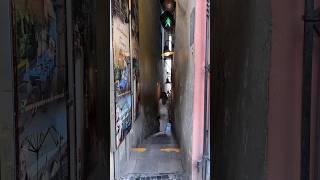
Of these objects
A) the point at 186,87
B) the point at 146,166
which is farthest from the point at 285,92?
the point at 146,166

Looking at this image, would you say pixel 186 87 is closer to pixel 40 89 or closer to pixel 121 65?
pixel 121 65

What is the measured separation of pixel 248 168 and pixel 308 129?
1.64ft

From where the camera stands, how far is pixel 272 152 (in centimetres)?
157

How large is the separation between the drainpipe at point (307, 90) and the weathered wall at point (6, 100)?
107cm

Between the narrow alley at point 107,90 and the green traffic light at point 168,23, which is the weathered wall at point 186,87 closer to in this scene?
the narrow alley at point 107,90

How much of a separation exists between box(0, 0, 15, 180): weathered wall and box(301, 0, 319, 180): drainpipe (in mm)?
1068

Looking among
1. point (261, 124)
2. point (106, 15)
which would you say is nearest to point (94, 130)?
point (106, 15)

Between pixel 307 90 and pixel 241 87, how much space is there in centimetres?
66

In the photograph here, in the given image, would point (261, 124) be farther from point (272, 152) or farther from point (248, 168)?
point (248, 168)

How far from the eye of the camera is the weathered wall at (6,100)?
1.38 metres

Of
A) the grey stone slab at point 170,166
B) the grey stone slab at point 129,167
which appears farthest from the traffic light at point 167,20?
the grey stone slab at point 129,167

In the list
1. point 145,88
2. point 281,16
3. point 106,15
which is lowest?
point 145,88

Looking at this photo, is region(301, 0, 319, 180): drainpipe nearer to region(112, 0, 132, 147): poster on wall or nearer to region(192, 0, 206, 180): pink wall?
region(192, 0, 206, 180): pink wall

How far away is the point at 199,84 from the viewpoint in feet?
16.7
